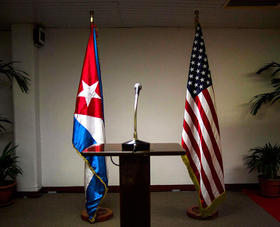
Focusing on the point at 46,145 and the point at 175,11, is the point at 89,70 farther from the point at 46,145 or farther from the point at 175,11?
the point at 46,145

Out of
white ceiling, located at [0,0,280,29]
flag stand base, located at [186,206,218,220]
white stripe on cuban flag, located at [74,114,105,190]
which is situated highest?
white ceiling, located at [0,0,280,29]

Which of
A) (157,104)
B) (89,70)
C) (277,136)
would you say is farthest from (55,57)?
(277,136)

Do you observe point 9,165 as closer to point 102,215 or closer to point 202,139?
point 102,215

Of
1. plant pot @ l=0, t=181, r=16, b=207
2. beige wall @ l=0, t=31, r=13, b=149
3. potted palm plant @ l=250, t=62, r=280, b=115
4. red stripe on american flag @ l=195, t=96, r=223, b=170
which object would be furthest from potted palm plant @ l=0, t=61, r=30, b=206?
potted palm plant @ l=250, t=62, r=280, b=115

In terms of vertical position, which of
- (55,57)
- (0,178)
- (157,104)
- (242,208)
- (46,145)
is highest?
(55,57)

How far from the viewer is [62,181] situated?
14.0ft

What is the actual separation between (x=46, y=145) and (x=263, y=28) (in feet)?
12.4

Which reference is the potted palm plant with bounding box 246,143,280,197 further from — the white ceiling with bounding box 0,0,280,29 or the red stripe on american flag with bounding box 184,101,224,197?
the white ceiling with bounding box 0,0,280,29

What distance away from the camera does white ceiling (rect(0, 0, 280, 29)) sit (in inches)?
130

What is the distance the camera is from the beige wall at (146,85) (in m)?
4.24

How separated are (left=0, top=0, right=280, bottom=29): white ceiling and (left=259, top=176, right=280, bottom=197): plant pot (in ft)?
7.30

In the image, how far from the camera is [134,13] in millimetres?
3619

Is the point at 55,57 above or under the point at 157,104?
above

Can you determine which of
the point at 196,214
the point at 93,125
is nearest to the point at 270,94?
the point at 196,214
